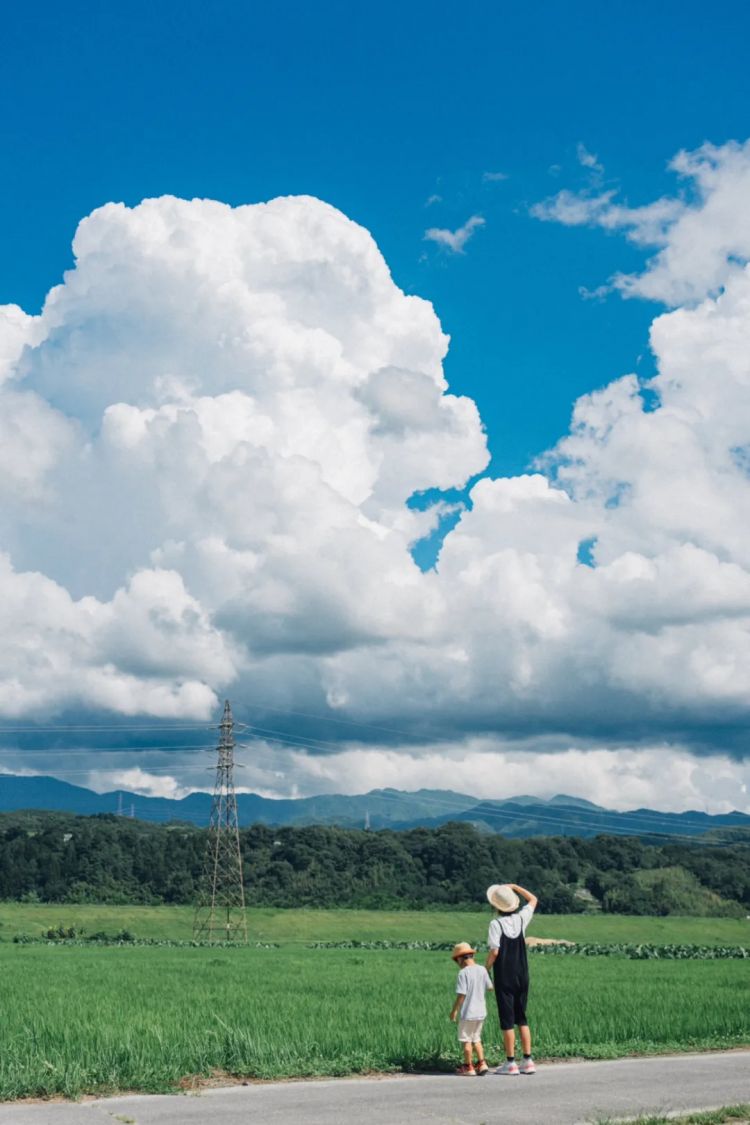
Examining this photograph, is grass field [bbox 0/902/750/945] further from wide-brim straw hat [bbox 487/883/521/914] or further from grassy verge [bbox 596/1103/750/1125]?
grassy verge [bbox 596/1103/750/1125]

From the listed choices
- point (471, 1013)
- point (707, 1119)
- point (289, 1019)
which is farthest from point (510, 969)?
point (289, 1019)

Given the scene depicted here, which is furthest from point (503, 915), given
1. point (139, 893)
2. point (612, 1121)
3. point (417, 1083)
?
point (139, 893)

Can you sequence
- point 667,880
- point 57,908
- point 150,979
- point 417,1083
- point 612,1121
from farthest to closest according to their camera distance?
point 667,880 → point 57,908 → point 150,979 → point 417,1083 → point 612,1121

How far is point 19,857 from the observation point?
126375 millimetres

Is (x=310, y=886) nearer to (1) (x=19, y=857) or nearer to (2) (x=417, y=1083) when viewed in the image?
(1) (x=19, y=857)

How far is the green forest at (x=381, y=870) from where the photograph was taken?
122m

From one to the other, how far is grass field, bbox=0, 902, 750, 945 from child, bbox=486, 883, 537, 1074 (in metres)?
78.2

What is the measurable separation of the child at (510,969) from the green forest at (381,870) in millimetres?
104498

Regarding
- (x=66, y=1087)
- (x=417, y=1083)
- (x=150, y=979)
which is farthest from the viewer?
(x=150, y=979)

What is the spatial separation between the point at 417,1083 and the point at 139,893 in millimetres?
112305

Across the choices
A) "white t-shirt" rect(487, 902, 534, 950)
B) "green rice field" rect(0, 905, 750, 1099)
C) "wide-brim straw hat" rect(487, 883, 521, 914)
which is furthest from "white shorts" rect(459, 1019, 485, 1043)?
"wide-brim straw hat" rect(487, 883, 521, 914)

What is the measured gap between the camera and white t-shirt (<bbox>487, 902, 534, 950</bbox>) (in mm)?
15297

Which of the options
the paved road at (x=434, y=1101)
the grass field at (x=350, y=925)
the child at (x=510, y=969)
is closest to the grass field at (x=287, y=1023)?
the paved road at (x=434, y=1101)

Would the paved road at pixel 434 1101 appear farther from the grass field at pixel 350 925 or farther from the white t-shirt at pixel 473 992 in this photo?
the grass field at pixel 350 925
